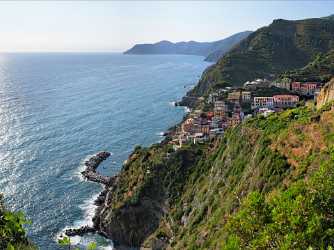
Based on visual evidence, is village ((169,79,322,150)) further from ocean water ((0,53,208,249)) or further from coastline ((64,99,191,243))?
ocean water ((0,53,208,249))

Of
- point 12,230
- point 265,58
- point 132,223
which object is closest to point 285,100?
point 132,223

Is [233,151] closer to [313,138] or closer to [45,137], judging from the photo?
[313,138]

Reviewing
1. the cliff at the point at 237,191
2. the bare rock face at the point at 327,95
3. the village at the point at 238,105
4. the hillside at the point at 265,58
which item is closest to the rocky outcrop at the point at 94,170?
the cliff at the point at 237,191

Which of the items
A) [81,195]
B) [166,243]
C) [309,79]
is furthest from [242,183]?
[309,79]

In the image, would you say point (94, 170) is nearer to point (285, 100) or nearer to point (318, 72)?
point (285, 100)

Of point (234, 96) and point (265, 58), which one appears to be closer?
point (234, 96)

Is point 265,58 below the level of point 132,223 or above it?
above

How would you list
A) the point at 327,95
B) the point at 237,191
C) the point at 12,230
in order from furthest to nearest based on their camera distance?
the point at 327,95 → the point at 237,191 → the point at 12,230

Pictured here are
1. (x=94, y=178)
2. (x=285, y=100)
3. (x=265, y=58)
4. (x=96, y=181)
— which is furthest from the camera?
(x=265, y=58)
